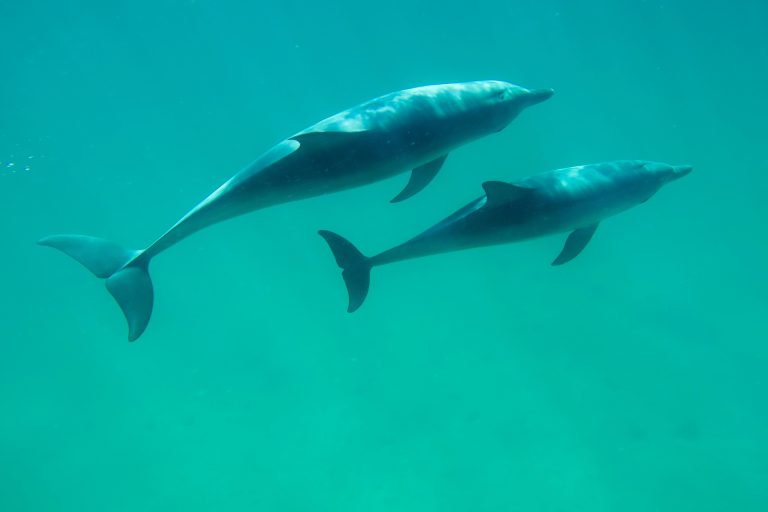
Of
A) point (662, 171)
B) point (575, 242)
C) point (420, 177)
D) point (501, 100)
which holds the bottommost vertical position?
point (575, 242)

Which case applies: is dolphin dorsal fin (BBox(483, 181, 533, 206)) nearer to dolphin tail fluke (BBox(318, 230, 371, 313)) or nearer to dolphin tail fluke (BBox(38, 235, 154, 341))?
dolphin tail fluke (BBox(318, 230, 371, 313))

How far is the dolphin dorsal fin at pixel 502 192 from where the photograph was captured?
18.4 ft

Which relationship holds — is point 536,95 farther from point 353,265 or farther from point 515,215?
point 353,265

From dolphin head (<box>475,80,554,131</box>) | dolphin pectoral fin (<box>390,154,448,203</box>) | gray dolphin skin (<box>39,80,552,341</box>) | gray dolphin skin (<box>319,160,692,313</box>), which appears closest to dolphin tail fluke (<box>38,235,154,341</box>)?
gray dolphin skin (<box>39,80,552,341</box>)

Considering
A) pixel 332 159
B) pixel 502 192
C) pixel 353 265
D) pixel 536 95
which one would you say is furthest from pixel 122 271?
pixel 536 95

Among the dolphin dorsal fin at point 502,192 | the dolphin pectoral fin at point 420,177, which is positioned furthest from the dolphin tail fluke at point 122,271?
the dolphin dorsal fin at point 502,192

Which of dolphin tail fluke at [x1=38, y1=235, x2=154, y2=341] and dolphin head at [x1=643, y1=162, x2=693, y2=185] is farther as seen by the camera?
dolphin head at [x1=643, y1=162, x2=693, y2=185]

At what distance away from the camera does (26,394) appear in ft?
81.5

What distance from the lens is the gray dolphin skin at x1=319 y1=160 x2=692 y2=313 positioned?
586 cm

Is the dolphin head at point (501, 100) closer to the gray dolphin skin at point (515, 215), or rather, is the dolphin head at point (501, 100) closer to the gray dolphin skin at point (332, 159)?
the gray dolphin skin at point (332, 159)

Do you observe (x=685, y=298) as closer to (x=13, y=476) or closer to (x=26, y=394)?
(x=13, y=476)

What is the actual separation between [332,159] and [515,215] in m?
2.06

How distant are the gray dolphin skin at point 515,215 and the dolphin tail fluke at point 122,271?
185cm

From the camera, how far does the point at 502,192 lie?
572 cm
